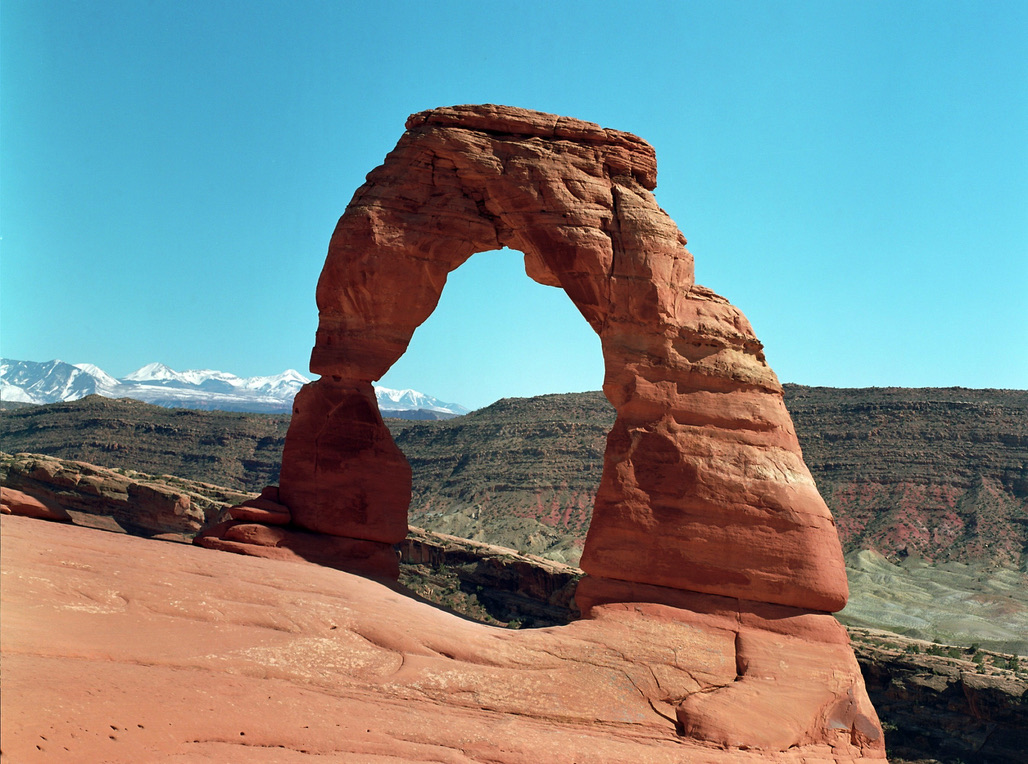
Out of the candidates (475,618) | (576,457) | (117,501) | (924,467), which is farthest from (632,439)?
(576,457)

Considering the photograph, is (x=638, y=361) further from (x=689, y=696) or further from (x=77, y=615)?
(x=77, y=615)

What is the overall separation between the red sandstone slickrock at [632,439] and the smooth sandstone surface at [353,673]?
82 millimetres

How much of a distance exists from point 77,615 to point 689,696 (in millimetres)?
9127

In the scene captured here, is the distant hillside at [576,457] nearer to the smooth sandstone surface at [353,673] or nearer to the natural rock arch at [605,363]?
the natural rock arch at [605,363]

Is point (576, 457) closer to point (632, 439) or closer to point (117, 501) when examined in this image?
point (117, 501)

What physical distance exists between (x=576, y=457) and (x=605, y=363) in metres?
49.6

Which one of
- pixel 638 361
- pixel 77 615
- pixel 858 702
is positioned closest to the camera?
pixel 77 615

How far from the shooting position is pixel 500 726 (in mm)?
11969

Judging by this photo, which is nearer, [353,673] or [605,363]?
[353,673]

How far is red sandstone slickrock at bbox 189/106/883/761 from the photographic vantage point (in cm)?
1514

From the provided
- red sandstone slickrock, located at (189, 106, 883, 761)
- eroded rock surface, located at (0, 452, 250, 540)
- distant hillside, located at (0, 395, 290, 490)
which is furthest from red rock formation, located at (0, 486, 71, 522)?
distant hillside, located at (0, 395, 290, 490)

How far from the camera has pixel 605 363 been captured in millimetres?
18203

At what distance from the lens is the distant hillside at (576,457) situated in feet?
182

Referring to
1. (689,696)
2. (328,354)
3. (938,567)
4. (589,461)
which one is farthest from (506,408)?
(689,696)
